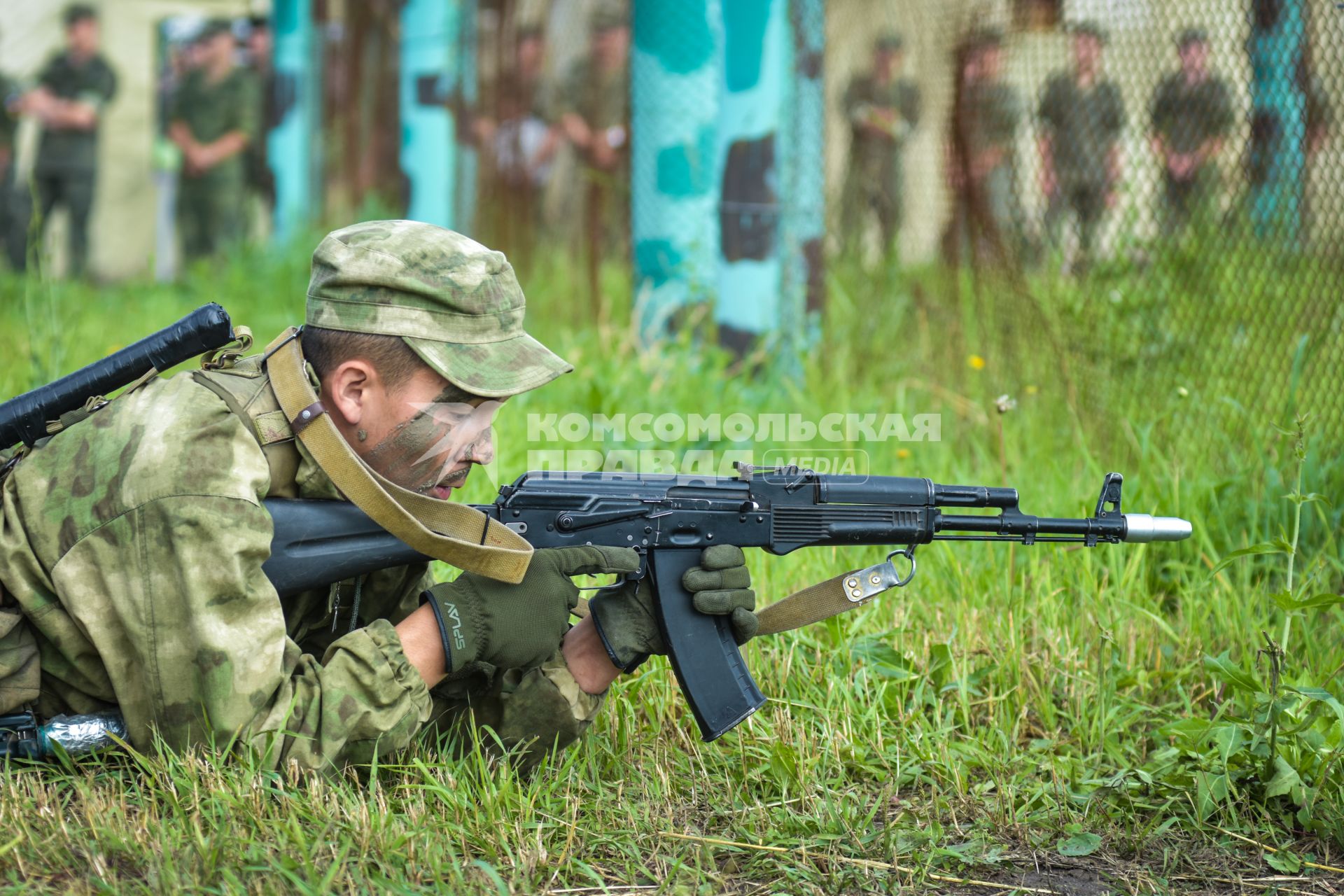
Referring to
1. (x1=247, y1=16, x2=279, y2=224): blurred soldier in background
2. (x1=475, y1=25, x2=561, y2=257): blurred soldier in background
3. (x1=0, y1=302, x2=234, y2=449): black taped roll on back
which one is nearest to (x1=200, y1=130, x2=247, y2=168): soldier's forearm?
(x1=247, y1=16, x2=279, y2=224): blurred soldier in background

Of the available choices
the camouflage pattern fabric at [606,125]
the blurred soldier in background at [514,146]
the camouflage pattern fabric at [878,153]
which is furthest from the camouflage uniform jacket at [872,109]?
the blurred soldier in background at [514,146]

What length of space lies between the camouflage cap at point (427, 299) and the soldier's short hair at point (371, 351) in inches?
0.7

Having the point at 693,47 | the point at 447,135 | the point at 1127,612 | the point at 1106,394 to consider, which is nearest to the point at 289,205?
the point at 447,135

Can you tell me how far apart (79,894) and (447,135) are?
8063 millimetres

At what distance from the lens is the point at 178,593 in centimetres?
233

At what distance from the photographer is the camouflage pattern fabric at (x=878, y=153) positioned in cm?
729

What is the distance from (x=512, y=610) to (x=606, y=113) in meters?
7.57

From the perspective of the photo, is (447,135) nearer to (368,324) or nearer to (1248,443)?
(1248,443)

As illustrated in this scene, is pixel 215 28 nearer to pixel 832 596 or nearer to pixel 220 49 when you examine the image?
pixel 220 49

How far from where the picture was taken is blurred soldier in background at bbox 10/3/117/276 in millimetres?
11727

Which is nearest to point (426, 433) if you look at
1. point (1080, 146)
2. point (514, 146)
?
point (1080, 146)

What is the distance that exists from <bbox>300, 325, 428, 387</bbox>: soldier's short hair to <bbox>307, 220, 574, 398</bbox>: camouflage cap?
18mm

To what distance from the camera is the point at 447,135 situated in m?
9.62

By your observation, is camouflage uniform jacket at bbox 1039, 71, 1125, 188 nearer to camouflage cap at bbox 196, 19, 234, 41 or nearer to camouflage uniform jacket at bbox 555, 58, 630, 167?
camouflage uniform jacket at bbox 555, 58, 630, 167
